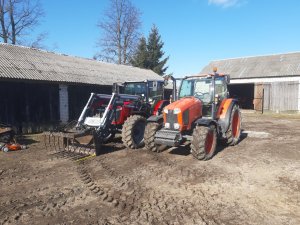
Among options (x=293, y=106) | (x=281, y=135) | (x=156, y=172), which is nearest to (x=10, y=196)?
(x=156, y=172)

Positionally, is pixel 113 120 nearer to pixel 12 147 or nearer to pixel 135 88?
pixel 135 88

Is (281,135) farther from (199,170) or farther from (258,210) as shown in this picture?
(258,210)

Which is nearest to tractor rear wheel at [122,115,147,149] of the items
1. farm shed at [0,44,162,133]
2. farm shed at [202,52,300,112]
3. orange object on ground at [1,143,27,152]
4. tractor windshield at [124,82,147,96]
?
tractor windshield at [124,82,147,96]

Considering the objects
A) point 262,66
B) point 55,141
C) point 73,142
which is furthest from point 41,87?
point 262,66

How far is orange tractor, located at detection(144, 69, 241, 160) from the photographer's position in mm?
6930

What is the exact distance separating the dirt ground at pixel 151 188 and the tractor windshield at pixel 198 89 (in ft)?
5.67

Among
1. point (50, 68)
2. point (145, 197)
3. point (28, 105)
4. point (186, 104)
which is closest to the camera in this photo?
point (145, 197)

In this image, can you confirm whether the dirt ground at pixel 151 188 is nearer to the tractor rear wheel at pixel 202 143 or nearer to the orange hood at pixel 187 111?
the tractor rear wheel at pixel 202 143

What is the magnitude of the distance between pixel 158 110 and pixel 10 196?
5983mm

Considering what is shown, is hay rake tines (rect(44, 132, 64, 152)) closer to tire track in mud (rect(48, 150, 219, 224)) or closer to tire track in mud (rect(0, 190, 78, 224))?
tire track in mud (rect(48, 150, 219, 224))

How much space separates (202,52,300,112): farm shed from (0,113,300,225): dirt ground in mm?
16282

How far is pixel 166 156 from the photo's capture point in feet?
24.6

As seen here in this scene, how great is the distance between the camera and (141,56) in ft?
113

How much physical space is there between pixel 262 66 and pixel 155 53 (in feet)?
47.7
